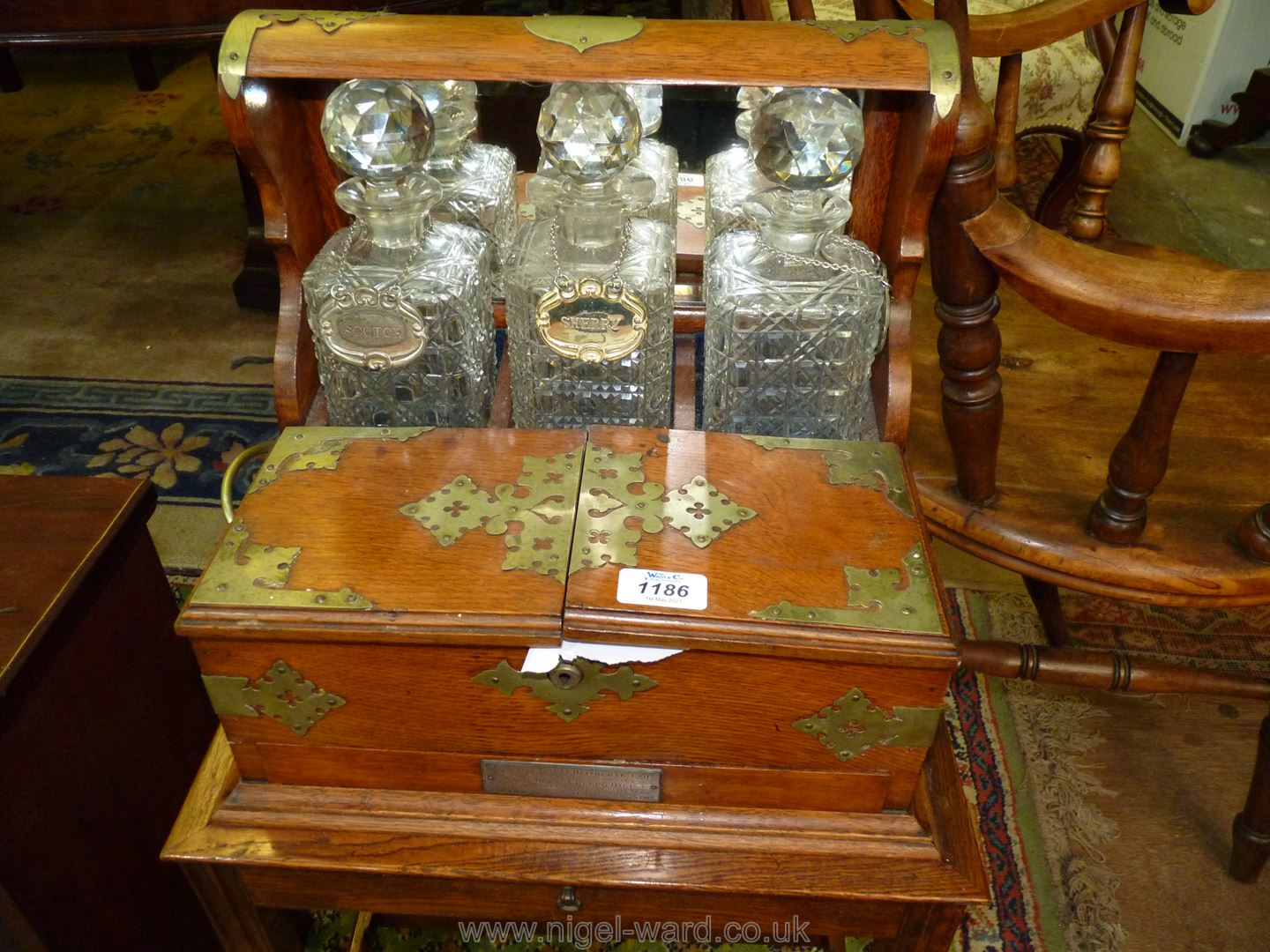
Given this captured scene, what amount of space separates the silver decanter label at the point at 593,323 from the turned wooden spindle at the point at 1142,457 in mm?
448

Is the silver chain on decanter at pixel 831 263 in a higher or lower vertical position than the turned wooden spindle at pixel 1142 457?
higher

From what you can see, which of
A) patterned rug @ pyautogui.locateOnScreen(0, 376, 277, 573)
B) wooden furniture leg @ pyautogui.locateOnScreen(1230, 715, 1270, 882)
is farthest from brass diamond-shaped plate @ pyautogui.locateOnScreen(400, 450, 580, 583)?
patterned rug @ pyautogui.locateOnScreen(0, 376, 277, 573)

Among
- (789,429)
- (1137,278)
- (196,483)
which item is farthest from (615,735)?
(196,483)

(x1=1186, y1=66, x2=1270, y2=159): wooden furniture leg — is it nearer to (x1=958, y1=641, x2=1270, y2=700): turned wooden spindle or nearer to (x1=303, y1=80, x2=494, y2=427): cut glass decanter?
(x1=958, y1=641, x2=1270, y2=700): turned wooden spindle

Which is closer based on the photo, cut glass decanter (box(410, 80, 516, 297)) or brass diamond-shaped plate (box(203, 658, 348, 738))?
brass diamond-shaped plate (box(203, 658, 348, 738))

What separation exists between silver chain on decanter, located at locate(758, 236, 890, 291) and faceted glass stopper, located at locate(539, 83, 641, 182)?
0.14 m

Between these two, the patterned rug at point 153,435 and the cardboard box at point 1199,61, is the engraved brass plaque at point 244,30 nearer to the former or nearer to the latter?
the patterned rug at point 153,435

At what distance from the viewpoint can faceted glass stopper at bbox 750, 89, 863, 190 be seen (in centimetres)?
81

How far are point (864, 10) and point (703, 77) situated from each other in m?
0.43

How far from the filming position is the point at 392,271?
2.77ft

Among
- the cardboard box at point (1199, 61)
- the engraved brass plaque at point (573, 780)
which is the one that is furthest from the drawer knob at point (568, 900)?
the cardboard box at point (1199, 61)

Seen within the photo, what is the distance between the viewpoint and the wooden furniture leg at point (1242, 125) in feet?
9.55

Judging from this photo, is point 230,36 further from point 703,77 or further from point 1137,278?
point 1137,278

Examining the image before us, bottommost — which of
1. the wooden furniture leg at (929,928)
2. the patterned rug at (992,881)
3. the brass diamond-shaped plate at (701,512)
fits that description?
the patterned rug at (992,881)
